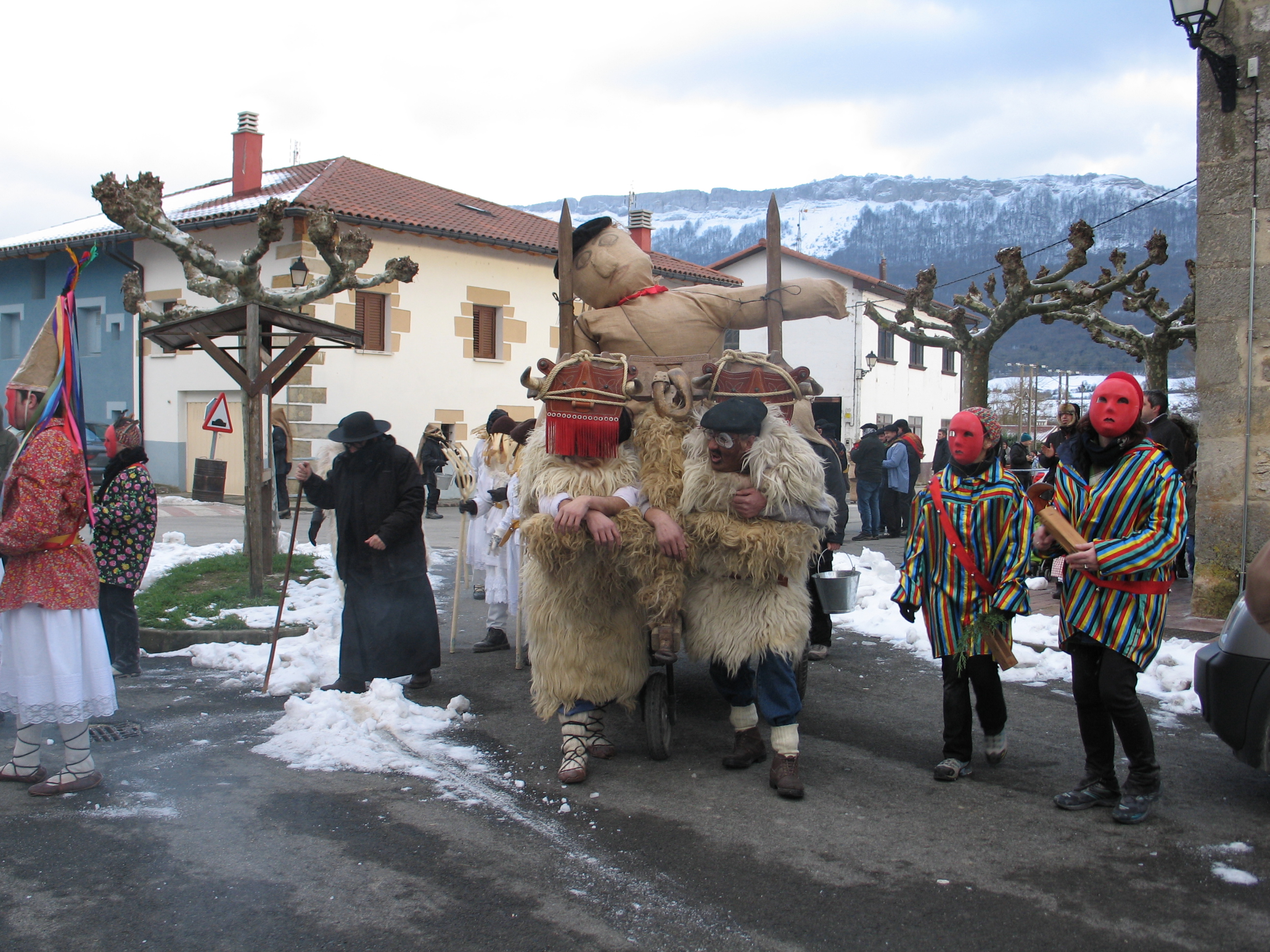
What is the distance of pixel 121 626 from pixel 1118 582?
6.13 meters

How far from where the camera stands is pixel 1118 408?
156 inches

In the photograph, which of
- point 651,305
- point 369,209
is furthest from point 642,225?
point 651,305

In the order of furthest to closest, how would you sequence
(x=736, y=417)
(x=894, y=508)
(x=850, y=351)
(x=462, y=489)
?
(x=850, y=351)
(x=894, y=508)
(x=462, y=489)
(x=736, y=417)

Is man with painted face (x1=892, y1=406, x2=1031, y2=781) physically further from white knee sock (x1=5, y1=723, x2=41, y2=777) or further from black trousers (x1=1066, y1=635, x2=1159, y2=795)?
white knee sock (x1=5, y1=723, x2=41, y2=777)

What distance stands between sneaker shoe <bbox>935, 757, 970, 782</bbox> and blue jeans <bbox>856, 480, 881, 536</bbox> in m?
11.2

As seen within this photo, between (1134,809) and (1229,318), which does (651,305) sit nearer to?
(1134,809)

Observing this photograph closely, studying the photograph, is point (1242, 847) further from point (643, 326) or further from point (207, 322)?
point (207, 322)

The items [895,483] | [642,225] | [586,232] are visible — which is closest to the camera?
[586,232]

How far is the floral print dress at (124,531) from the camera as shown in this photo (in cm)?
661

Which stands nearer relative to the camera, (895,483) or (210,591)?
(210,591)

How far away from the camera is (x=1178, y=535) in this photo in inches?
151

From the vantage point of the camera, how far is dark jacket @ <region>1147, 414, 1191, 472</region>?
905 centimetres

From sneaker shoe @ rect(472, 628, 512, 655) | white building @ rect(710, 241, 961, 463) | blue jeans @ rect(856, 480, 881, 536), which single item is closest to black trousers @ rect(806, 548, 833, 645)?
sneaker shoe @ rect(472, 628, 512, 655)

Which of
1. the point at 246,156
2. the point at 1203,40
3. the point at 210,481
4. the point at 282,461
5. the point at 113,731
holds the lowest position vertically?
the point at 113,731
